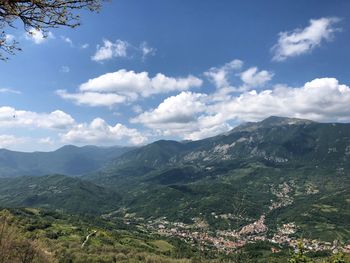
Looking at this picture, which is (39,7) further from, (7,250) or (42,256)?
(42,256)

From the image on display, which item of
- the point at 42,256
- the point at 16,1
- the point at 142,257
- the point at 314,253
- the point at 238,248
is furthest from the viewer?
the point at 314,253

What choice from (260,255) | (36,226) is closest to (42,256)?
(36,226)

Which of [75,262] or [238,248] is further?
[75,262]

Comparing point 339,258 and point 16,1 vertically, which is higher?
point 16,1

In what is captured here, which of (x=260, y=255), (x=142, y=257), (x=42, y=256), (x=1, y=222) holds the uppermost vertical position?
(x=1, y=222)

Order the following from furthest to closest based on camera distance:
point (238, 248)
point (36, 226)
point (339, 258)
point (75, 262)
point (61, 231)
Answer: point (61, 231) < point (36, 226) < point (75, 262) < point (339, 258) < point (238, 248)

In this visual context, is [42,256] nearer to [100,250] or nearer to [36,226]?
[100,250]

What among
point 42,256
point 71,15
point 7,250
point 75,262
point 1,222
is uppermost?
point 71,15

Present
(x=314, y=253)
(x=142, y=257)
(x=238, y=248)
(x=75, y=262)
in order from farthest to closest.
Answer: (x=314, y=253) < (x=142, y=257) < (x=75, y=262) < (x=238, y=248)

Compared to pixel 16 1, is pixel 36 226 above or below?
below

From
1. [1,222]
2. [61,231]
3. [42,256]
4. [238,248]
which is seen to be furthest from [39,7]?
[61,231]
